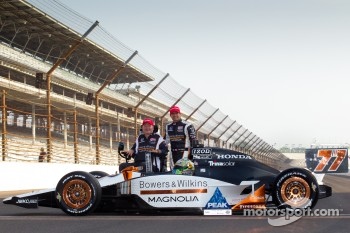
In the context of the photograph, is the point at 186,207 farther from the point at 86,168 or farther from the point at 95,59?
the point at 95,59

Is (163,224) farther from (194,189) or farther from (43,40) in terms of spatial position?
(43,40)

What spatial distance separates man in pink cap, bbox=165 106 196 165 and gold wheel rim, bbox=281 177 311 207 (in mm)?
2405

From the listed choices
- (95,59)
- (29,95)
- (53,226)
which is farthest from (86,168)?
(95,59)

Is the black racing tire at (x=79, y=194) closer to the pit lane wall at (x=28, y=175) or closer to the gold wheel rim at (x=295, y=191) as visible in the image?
the gold wheel rim at (x=295, y=191)

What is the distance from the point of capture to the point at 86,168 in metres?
20.4

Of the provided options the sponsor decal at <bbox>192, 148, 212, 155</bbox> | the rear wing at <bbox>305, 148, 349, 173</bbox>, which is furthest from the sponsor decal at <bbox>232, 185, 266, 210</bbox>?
the rear wing at <bbox>305, 148, 349, 173</bbox>

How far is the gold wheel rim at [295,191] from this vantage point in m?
7.12

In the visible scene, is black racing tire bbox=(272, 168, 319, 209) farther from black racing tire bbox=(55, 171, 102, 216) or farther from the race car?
black racing tire bbox=(55, 171, 102, 216)

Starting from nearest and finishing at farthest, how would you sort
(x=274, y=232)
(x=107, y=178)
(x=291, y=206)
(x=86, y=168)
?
1. (x=274, y=232)
2. (x=291, y=206)
3. (x=107, y=178)
4. (x=86, y=168)

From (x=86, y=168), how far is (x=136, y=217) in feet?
44.6

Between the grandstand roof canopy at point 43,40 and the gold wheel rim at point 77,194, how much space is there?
48.8 ft

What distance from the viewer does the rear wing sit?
9.45 metres

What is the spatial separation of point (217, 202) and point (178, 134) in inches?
92.4

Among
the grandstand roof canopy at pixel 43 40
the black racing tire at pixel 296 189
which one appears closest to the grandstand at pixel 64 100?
the grandstand roof canopy at pixel 43 40
